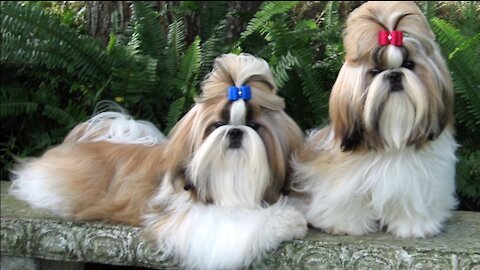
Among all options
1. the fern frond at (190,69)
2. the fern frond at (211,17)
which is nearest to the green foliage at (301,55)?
the fern frond at (190,69)

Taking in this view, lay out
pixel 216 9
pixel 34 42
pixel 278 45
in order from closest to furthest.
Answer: pixel 278 45 → pixel 34 42 → pixel 216 9


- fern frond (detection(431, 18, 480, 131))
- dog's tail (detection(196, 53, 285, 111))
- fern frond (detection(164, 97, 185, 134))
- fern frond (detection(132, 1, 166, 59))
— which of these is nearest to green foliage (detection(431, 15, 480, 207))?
fern frond (detection(431, 18, 480, 131))

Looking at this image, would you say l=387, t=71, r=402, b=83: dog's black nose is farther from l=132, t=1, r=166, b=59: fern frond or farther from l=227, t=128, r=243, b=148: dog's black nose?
l=132, t=1, r=166, b=59: fern frond

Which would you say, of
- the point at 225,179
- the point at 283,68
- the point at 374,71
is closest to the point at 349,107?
the point at 374,71

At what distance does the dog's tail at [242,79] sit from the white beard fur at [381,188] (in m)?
0.35

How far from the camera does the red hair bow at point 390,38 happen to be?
281 cm

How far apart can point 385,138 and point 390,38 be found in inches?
16.4

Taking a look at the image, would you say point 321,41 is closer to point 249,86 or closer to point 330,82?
point 330,82

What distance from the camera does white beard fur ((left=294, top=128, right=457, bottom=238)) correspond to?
3035 millimetres

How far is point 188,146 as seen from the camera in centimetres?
320

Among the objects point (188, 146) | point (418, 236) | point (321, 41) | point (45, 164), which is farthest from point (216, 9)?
point (418, 236)

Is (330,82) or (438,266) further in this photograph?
(330,82)

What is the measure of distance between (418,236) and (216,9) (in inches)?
97.9

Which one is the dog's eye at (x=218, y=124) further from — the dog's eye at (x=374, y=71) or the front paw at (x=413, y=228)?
the front paw at (x=413, y=228)
